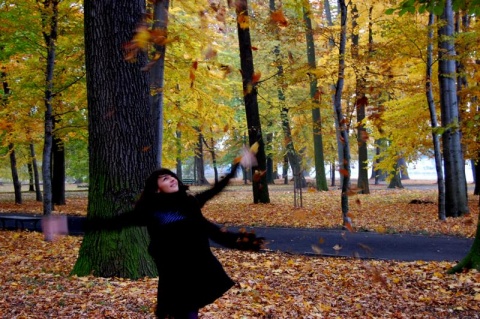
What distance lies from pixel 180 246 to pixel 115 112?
374cm

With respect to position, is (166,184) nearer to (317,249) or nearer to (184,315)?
(184,315)

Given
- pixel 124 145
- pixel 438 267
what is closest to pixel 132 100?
pixel 124 145

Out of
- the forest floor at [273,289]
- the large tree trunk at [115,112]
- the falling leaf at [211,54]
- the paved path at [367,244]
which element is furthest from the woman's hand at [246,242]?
the paved path at [367,244]

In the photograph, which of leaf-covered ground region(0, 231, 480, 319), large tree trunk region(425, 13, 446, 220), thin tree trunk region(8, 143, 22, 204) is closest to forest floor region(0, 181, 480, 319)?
leaf-covered ground region(0, 231, 480, 319)

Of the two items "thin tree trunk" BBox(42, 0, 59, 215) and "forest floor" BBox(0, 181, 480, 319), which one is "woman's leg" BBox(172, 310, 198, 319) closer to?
"forest floor" BBox(0, 181, 480, 319)

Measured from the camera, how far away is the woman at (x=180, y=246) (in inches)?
161

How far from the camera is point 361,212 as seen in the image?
17453 millimetres

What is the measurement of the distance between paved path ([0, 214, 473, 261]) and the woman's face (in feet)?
20.4

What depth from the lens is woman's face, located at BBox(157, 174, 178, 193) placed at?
13.6 ft

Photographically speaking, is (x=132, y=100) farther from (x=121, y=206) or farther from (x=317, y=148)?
(x=317, y=148)

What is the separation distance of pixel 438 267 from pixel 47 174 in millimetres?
9528

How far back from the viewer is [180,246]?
410 centimetres

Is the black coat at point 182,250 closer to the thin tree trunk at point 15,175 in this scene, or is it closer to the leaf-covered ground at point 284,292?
the leaf-covered ground at point 284,292

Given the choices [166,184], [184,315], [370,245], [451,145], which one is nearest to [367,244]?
[370,245]
